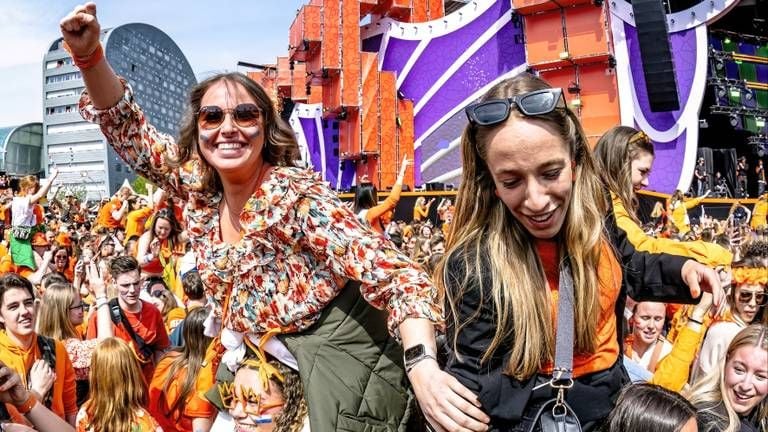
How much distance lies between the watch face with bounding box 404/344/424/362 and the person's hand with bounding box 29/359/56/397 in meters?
→ 2.39

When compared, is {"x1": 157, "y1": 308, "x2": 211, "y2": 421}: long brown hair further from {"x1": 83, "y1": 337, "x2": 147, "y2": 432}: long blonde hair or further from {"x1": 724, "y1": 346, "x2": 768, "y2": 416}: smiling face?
{"x1": 724, "y1": 346, "x2": 768, "y2": 416}: smiling face

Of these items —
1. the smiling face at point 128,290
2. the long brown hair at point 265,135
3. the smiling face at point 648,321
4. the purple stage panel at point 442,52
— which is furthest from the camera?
the purple stage panel at point 442,52

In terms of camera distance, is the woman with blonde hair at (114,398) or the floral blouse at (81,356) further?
the floral blouse at (81,356)

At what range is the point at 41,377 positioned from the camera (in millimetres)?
3180

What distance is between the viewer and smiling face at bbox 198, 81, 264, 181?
6.67 ft

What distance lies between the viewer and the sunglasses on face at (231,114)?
2053 millimetres

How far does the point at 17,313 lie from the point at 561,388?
9.74 ft

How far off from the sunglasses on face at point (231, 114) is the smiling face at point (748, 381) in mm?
2212

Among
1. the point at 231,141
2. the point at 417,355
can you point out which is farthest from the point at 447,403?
the point at 231,141

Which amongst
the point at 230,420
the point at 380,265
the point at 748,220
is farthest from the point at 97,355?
the point at 748,220

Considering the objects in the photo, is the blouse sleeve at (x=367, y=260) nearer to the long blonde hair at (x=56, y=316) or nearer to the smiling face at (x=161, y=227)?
the long blonde hair at (x=56, y=316)

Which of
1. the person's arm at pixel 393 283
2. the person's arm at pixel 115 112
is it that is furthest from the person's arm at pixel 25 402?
the person's arm at pixel 393 283

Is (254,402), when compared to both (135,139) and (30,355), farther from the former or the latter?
(30,355)

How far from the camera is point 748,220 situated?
11016 millimetres
